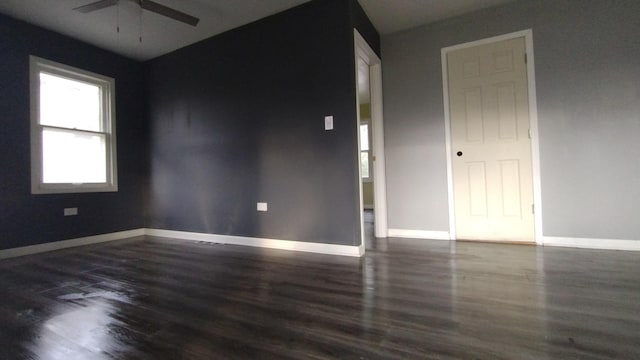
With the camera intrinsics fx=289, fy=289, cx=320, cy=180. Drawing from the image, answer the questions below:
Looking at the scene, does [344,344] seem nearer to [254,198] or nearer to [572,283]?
[572,283]

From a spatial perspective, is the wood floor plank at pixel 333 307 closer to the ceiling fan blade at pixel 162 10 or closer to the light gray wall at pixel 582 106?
the light gray wall at pixel 582 106

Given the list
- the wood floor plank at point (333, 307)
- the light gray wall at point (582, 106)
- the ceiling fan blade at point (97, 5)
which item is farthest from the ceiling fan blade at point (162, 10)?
the light gray wall at point (582, 106)

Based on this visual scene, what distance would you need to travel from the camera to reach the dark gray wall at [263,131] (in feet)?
9.19

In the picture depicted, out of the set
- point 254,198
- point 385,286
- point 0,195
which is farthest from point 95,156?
point 385,286

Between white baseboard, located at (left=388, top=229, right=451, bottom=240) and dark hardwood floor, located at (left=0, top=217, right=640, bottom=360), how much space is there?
569 mm

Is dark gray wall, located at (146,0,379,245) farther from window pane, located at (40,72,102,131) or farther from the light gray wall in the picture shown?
the light gray wall

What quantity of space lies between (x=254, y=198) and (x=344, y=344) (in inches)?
90.8

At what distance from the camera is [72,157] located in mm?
3623

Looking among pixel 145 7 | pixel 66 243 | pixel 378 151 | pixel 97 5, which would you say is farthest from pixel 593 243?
pixel 66 243

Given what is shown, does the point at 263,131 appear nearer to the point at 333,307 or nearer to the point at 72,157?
the point at 333,307

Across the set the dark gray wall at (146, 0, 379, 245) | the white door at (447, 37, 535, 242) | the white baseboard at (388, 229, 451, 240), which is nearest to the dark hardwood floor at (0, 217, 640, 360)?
the white door at (447, 37, 535, 242)

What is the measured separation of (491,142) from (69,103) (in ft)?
16.5

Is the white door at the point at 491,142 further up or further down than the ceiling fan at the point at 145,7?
further down

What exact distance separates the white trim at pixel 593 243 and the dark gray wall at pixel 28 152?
515cm
